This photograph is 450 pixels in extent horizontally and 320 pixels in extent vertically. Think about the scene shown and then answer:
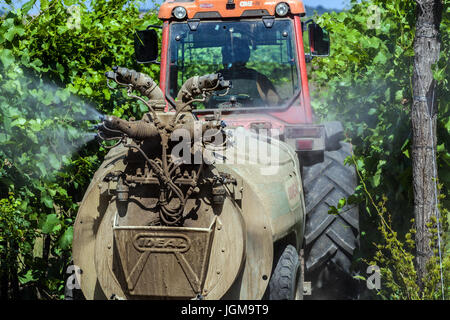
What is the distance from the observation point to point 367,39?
237 inches

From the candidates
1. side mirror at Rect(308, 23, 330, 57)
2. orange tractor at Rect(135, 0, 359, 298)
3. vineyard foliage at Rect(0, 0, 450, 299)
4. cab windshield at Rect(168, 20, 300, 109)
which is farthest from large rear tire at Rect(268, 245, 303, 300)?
side mirror at Rect(308, 23, 330, 57)

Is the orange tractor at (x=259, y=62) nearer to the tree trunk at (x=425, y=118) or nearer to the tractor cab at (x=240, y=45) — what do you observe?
the tractor cab at (x=240, y=45)

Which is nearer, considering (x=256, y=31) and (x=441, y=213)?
(x=441, y=213)

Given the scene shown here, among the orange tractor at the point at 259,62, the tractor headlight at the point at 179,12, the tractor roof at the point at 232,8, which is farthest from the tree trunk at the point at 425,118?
the tractor headlight at the point at 179,12

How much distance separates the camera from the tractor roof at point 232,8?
243 inches

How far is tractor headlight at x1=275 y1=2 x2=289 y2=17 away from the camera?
6.12 m

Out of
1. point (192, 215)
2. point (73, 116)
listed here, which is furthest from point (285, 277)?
point (73, 116)

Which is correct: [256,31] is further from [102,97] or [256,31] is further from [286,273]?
[286,273]

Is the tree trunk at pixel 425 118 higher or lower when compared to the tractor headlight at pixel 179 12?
lower

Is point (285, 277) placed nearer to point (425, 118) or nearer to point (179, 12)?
point (425, 118)

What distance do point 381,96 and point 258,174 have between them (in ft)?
7.55

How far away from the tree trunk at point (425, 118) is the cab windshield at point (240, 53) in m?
1.58

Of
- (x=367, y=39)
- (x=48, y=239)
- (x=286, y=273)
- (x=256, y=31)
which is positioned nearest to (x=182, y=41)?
(x=256, y=31)

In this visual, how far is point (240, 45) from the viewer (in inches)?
245
